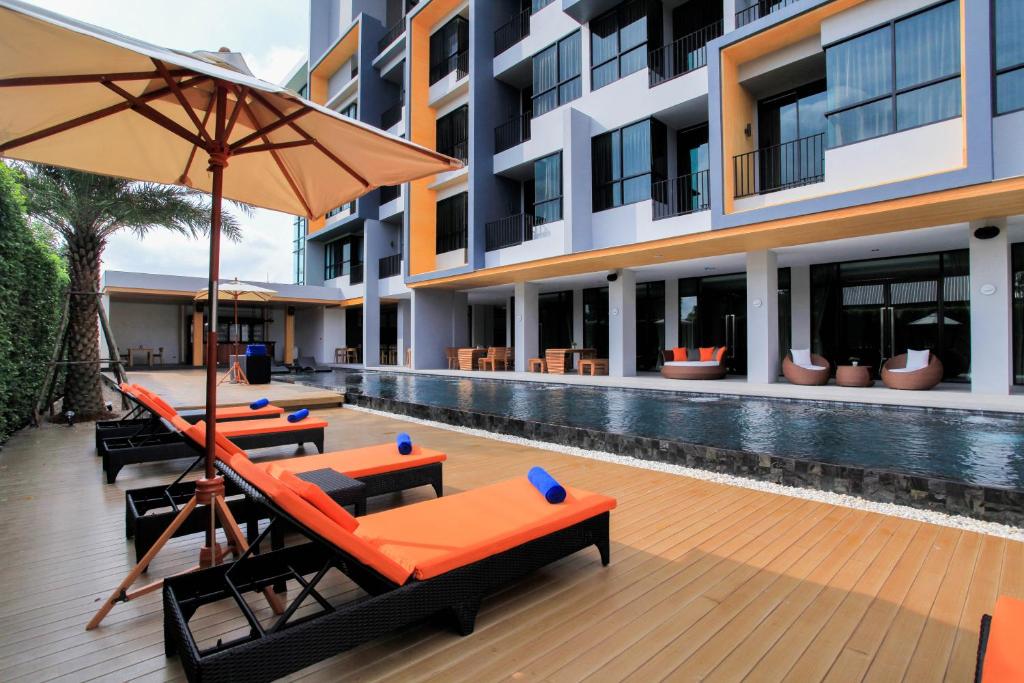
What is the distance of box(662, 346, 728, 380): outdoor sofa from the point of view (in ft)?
40.9

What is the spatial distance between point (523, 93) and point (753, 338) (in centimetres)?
1181

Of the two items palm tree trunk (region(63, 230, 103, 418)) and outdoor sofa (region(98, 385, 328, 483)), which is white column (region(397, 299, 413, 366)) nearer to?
palm tree trunk (region(63, 230, 103, 418))

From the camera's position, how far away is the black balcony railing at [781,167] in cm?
1098

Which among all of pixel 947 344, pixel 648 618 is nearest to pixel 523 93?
pixel 947 344

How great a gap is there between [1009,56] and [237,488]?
465 inches

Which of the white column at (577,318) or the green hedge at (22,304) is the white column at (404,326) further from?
the green hedge at (22,304)

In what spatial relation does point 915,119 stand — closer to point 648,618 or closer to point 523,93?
point 648,618

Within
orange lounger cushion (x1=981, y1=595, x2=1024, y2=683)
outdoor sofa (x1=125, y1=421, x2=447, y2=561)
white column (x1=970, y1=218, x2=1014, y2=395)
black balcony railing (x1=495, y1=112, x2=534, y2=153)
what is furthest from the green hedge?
white column (x1=970, y1=218, x2=1014, y2=395)

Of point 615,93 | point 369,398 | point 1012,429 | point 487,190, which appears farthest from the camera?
point 487,190

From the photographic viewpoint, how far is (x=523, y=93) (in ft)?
58.9

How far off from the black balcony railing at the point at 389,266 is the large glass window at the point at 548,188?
322 inches

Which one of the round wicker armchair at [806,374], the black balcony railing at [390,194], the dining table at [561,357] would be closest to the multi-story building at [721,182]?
the black balcony railing at [390,194]

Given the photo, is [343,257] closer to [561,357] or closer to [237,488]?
[561,357]

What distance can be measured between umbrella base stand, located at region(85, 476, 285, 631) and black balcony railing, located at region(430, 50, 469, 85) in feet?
59.7
